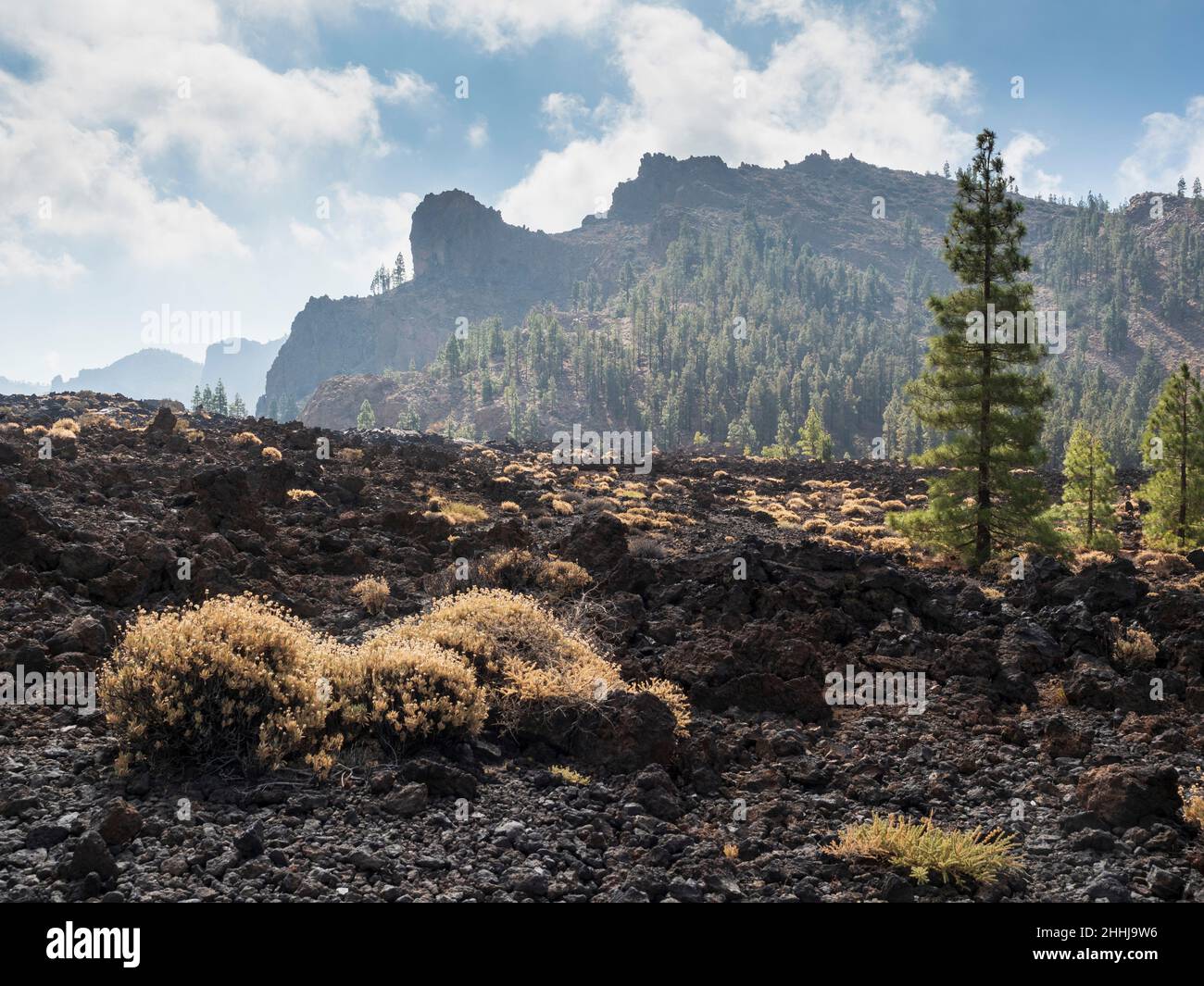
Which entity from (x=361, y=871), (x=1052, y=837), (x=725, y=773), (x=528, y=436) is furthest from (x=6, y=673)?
(x=528, y=436)

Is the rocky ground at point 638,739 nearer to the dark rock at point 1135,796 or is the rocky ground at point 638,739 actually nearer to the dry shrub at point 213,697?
the dark rock at point 1135,796

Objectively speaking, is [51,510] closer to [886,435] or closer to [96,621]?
[96,621]

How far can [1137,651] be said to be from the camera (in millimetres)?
10203

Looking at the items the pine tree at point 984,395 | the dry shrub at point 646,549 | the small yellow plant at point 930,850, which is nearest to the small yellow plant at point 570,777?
the small yellow plant at point 930,850

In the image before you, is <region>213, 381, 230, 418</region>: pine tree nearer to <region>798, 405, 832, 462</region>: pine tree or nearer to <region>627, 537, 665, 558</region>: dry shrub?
<region>798, 405, 832, 462</region>: pine tree

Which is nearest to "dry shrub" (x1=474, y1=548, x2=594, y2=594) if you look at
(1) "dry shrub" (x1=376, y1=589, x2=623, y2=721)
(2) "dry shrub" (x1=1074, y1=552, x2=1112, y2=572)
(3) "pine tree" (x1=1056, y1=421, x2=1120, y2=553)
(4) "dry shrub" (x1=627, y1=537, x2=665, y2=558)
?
(4) "dry shrub" (x1=627, y1=537, x2=665, y2=558)

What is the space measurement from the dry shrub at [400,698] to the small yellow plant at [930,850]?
3.46 meters

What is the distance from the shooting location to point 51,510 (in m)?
13.4

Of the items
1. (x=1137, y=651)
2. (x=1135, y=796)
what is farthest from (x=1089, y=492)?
(x=1135, y=796)

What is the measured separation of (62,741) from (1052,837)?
8078 mm

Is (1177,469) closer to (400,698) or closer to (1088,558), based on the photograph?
(1088,558)

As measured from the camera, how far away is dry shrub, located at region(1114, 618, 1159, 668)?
10.1 metres

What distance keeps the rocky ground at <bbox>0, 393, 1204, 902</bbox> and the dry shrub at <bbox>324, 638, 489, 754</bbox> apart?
273 mm

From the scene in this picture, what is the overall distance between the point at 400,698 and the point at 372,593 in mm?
4988
